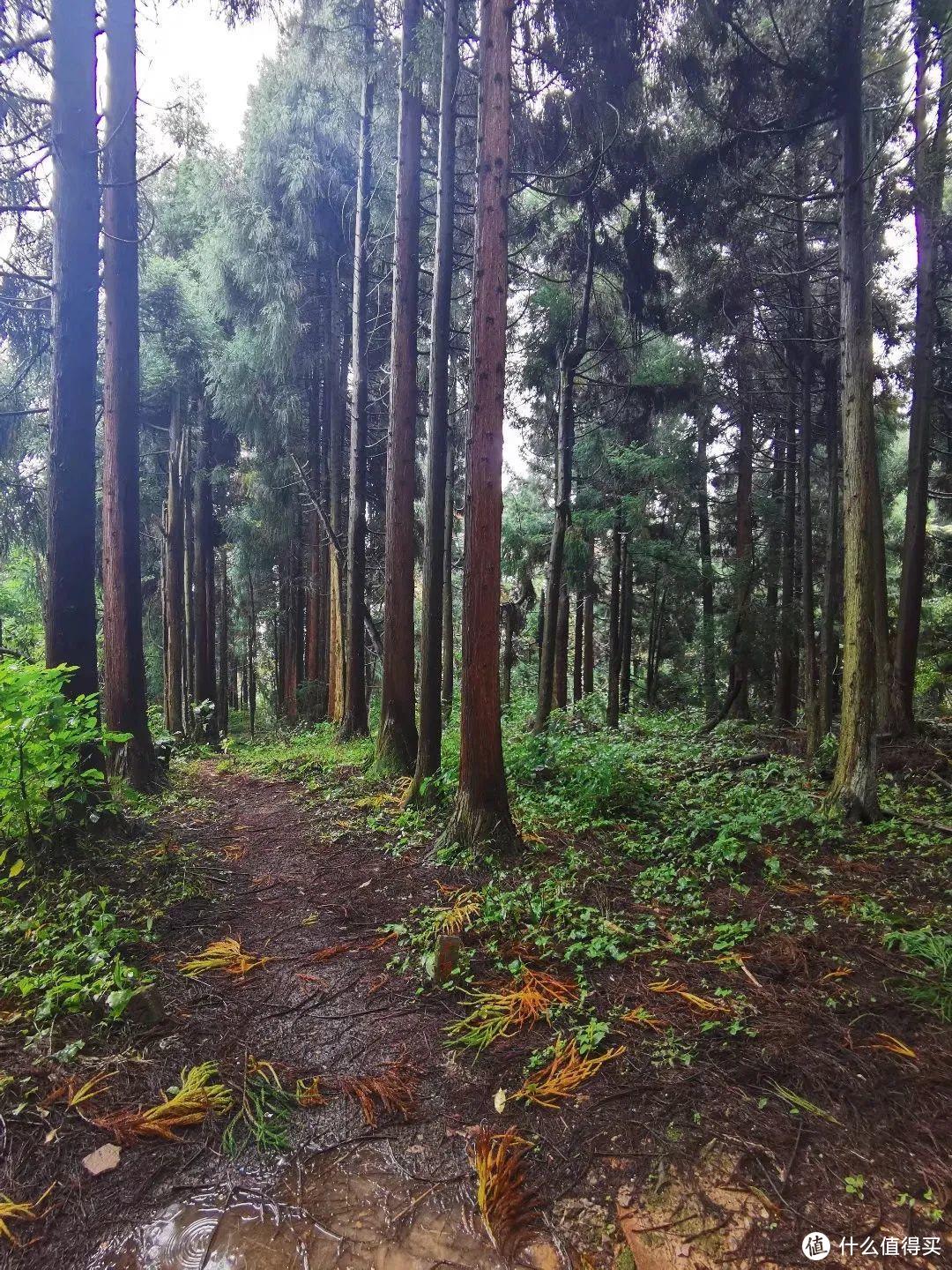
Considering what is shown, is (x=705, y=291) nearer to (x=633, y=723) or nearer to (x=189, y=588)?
(x=633, y=723)

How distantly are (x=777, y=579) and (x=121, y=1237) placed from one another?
47.7 ft

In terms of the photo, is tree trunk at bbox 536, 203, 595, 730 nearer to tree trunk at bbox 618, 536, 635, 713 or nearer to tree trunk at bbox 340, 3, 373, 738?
tree trunk at bbox 340, 3, 373, 738

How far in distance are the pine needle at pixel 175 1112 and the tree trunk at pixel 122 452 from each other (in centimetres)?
503

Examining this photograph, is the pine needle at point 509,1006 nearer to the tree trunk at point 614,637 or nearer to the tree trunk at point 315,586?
the tree trunk at point 614,637

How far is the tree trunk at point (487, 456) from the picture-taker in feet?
16.3

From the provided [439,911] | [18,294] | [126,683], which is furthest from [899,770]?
[18,294]

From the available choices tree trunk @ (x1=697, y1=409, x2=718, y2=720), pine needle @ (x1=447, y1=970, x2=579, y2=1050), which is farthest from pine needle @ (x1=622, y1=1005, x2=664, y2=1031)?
tree trunk @ (x1=697, y1=409, x2=718, y2=720)

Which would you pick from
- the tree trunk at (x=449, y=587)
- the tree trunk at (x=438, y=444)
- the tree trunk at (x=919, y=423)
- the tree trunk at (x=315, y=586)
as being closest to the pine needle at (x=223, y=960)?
the tree trunk at (x=438, y=444)

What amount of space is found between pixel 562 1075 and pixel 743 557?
1170 centimetres

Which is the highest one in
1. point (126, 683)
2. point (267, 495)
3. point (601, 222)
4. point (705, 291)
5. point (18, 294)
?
point (601, 222)

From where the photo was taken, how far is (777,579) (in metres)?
13.7

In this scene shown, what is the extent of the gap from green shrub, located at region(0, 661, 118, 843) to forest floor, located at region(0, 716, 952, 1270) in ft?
1.73

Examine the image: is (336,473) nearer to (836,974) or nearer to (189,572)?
(189,572)

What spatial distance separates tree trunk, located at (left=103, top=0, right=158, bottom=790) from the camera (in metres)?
6.54
